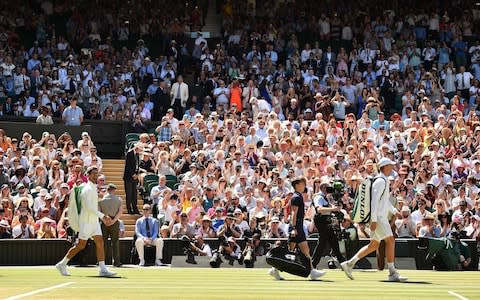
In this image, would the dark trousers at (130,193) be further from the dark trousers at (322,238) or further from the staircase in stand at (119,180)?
the dark trousers at (322,238)

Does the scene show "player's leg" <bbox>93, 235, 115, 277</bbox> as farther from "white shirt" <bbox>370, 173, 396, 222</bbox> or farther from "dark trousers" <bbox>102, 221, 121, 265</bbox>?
"white shirt" <bbox>370, 173, 396, 222</bbox>

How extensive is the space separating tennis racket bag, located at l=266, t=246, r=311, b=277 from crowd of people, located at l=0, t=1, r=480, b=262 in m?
6.06

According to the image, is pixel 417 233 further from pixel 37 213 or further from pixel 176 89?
pixel 176 89

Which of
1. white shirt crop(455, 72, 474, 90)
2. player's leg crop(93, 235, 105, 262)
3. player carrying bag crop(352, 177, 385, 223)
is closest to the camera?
player carrying bag crop(352, 177, 385, 223)

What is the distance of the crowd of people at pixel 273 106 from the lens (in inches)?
1041

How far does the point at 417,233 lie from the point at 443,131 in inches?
227

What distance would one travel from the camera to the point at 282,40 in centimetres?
3872

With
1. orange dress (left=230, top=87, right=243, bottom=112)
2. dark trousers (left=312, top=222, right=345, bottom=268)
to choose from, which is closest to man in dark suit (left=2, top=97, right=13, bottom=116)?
orange dress (left=230, top=87, right=243, bottom=112)

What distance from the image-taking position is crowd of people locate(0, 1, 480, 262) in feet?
86.7

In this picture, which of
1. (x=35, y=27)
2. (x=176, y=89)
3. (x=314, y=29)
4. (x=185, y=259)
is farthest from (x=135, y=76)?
(x=185, y=259)

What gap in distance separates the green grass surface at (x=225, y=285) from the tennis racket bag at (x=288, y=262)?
0.53 feet

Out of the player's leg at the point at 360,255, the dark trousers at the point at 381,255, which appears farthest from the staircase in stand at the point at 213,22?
the player's leg at the point at 360,255

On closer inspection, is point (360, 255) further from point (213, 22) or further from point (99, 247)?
point (213, 22)

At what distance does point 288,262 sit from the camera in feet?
59.2
